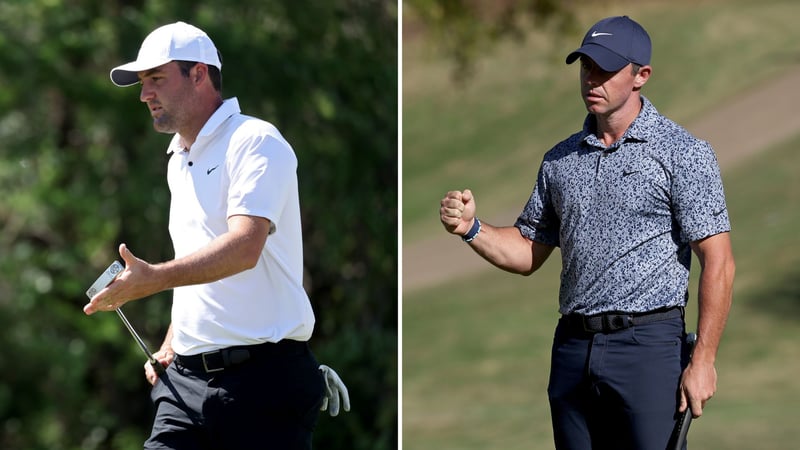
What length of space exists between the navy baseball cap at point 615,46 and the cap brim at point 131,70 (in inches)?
43.0

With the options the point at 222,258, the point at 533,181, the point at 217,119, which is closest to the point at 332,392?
the point at 222,258

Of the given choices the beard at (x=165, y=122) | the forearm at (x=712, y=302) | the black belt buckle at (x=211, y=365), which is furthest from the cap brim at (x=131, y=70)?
the forearm at (x=712, y=302)

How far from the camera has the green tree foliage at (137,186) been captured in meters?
11.9

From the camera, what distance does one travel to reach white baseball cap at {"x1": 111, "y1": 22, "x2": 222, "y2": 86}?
353cm

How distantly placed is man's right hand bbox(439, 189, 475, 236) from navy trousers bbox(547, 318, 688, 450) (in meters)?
0.42

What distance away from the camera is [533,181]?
81.1 ft

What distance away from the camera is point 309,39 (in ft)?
40.9

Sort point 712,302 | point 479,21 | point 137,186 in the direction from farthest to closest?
point 479,21
point 137,186
point 712,302

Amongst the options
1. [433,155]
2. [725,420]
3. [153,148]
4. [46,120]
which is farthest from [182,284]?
[433,155]

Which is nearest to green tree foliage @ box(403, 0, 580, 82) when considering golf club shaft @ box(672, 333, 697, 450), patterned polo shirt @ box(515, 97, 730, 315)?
patterned polo shirt @ box(515, 97, 730, 315)

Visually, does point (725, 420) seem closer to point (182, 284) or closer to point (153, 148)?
point (153, 148)

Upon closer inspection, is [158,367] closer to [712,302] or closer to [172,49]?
[172,49]

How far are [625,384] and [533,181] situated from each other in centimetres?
2146

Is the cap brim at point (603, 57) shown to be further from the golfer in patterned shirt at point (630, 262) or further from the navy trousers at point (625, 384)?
the navy trousers at point (625, 384)
